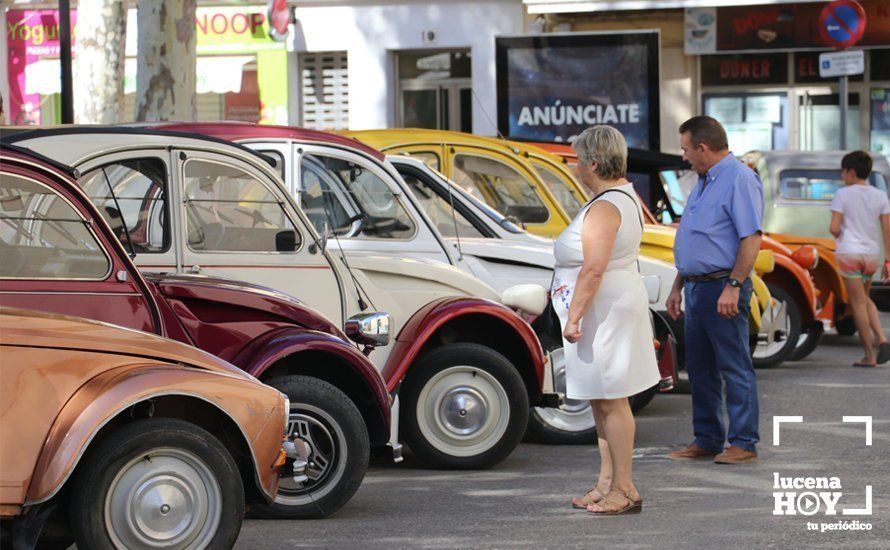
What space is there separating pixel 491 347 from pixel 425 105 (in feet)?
59.4

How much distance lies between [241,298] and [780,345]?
27.3 ft

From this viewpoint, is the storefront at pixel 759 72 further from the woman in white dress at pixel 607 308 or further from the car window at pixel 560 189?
the woman in white dress at pixel 607 308

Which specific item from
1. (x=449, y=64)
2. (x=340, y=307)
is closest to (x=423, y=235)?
(x=340, y=307)

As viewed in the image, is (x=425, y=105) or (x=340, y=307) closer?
(x=340, y=307)

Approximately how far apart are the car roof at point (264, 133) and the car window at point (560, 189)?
307 centimetres

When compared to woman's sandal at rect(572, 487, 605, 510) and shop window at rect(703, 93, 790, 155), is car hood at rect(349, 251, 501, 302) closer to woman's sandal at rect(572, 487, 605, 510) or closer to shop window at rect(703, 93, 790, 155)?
woman's sandal at rect(572, 487, 605, 510)

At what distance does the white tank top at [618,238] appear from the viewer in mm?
7570

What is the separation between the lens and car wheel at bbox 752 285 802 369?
47.8 feet

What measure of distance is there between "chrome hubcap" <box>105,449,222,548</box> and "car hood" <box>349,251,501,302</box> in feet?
10.6

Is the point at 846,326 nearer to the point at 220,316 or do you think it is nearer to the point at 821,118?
the point at 821,118

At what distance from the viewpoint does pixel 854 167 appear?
14.3 meters

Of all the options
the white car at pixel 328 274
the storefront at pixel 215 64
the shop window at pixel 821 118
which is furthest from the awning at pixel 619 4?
the white car at pixel 328 274

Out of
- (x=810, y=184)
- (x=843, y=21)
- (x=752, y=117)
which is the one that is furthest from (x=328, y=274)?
(x=752, y=117)

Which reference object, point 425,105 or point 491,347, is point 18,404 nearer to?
point 491,347
